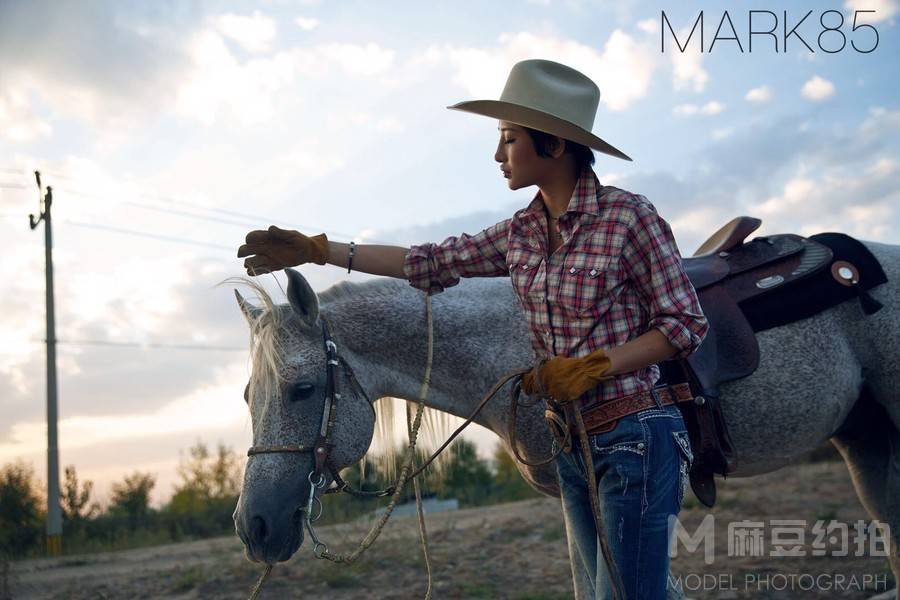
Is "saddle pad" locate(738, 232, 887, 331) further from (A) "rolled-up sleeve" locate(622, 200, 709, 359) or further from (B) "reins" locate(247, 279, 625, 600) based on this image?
(A) "rolled-up sleeve" locate(622, 200, 709, 359)

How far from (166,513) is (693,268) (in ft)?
42.4

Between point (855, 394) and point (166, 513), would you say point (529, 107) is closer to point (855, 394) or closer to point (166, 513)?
point (855, 394)

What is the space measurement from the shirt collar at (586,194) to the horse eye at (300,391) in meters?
1.07

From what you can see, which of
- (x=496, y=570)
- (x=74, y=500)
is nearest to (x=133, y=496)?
(x=74, y=500)

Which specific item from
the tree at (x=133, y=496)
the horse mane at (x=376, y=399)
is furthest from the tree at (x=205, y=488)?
the horse mane at (x=376, y=399)

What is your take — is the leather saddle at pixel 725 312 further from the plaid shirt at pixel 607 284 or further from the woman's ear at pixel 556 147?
the woman's ear at pixel 556 147

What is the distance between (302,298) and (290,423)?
1.50 ft

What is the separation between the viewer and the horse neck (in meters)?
2.99

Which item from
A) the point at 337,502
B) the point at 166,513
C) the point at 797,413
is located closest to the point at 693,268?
the point at 797,413

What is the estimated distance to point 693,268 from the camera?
10.7ft

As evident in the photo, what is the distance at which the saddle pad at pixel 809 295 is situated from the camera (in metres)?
3.20

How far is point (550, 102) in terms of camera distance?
7.28ft

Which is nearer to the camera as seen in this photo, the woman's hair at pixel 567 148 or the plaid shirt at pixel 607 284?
the plaid shirt at pixel 607 284

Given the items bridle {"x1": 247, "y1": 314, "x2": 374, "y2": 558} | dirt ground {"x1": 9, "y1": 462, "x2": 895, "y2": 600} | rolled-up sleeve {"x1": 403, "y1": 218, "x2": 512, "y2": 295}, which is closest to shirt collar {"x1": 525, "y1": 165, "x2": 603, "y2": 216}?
rolled-up sleeve {"x1": 403, "y1": 218, "x2": 512, "y2": 295}
